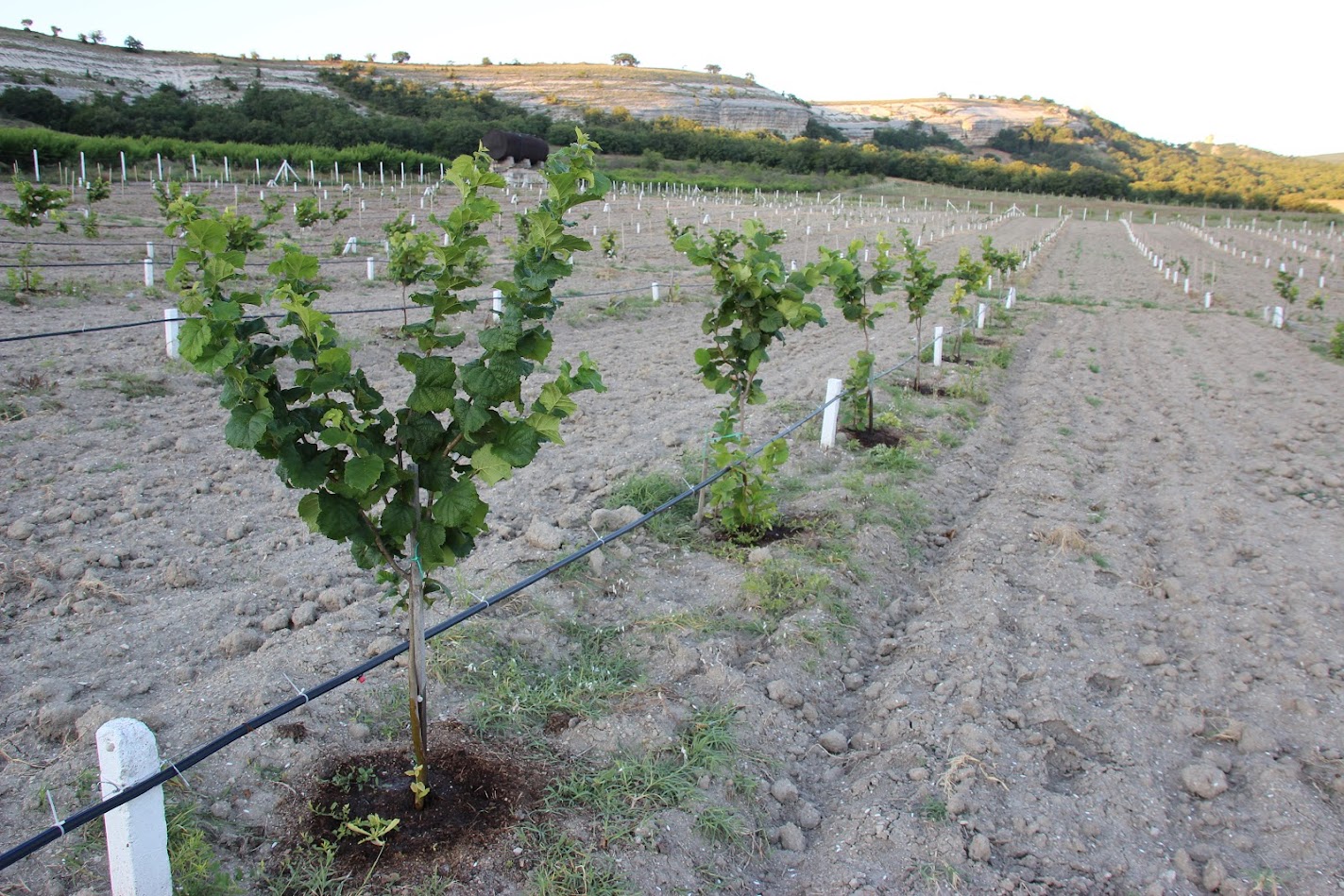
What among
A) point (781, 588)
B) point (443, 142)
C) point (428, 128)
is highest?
point (428, 128)

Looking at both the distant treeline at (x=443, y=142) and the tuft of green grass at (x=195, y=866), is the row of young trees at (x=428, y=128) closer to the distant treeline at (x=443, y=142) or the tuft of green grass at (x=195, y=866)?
the distant treeline at (x=443, y=142)

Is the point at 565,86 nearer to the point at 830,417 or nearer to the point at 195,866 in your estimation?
the point at 830,417

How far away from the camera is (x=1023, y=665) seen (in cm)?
466

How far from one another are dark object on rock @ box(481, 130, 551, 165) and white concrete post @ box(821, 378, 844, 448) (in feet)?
176

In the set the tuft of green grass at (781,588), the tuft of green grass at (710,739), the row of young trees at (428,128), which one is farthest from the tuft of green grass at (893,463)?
the row of young trees at (428,128)

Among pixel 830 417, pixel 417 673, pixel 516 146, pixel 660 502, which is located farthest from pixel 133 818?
pixel 516 146

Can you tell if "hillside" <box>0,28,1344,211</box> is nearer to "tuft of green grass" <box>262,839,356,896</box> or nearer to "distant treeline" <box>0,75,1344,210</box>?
"distant treeline" <box>0,75,1344,210</box>

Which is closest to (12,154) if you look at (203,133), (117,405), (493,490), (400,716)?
(203,133)

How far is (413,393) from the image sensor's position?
2844 mm

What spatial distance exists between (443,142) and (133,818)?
71.4m

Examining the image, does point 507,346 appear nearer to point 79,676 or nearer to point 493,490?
point 79,676

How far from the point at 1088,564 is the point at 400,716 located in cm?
472

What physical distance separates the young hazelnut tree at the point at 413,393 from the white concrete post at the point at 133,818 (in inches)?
31.3

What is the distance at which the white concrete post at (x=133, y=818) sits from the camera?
2.39m
